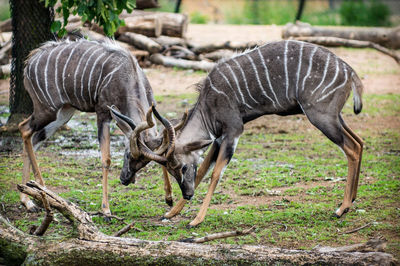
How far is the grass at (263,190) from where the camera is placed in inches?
189

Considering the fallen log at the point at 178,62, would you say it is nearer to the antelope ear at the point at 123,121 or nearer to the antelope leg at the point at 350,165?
the antelope ear at the point at 123,121

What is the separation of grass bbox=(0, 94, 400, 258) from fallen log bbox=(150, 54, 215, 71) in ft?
9.83

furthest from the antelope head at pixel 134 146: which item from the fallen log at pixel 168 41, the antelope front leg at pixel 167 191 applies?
the fallen log at pixel 168 41

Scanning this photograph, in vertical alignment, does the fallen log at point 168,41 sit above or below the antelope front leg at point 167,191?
below

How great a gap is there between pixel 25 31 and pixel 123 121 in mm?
3638

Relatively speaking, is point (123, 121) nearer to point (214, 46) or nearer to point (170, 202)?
point (170, 202)

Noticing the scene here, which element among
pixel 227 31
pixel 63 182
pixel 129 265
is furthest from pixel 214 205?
pixel 227 31

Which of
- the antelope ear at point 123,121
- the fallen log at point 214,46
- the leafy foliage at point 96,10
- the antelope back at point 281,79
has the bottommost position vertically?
the fallen log at point 214,46

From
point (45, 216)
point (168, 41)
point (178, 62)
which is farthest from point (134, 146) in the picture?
point (168, 41)

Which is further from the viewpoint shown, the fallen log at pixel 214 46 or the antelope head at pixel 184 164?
the fallen log at pixel 214 46

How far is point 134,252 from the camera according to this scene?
140 inches

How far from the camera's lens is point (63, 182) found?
244 inches

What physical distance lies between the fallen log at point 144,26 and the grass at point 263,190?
409 centimetres

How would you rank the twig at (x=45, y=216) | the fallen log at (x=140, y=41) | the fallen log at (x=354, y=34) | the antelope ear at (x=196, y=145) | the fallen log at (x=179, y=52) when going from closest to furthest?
the twig at (x=45, y=216) < the antelope ear at (x=196, y=145) < the fallen log at (x=140, y=41) < the fallen log at (x=179, y=52) < the fallen log at (x=354, y=34)
